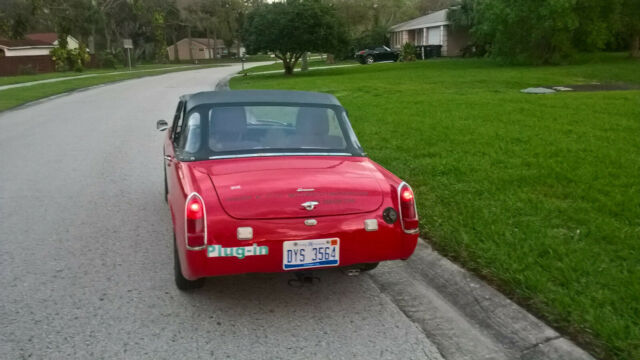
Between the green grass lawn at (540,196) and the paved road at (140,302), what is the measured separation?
3.05 ft

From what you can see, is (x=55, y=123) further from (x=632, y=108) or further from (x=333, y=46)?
(x=333, y=46)

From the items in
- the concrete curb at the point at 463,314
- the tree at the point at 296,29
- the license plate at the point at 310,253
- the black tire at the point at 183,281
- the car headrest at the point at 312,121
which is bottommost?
the concrete curb at the point at 463,314

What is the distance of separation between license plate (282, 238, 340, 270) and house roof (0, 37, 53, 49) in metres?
59.4

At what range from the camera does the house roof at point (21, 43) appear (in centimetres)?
5450

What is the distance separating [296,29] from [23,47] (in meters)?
38.4

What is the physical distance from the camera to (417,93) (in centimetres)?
1747

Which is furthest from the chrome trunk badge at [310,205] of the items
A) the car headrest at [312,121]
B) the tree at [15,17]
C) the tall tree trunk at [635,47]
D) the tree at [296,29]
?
the tree at [15,17]

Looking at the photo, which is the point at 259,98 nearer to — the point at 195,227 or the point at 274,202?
the point at 274,202

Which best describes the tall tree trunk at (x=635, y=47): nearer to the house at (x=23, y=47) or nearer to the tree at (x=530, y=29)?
the tree at (x=530, y=29)

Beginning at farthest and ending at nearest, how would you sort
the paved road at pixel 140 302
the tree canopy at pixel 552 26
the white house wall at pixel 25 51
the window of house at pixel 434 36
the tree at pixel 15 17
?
the tree at pixel 15 17, the white house wall at pixel 25 51, the window of house at pixel 434 36, the tree canopy at pixel 552 26, the paved road at pixel 140 302

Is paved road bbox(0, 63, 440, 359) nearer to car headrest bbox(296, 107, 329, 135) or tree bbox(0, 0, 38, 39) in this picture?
car headrest bbox(296, 107, 329, 135)

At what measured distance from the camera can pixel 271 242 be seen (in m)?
3.50

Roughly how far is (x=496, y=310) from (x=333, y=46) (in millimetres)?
28257

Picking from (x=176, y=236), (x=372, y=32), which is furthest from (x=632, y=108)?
(x=372, y=32)
